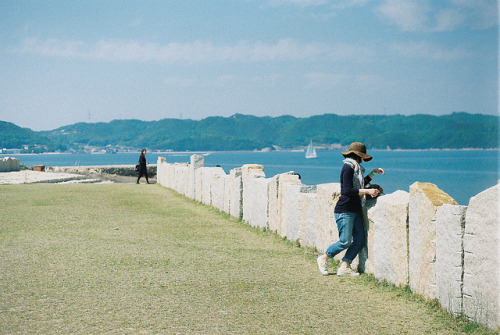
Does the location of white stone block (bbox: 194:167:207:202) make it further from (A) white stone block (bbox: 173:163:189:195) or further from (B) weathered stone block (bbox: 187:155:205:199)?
(A) white stone block (bbox: 173:163:189:195)

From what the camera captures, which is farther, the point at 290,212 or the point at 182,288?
the point at 290,212

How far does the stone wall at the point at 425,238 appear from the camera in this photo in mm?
4656

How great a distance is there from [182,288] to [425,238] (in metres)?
2.87

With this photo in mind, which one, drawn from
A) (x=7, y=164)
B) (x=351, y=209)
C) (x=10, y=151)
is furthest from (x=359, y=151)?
(x=10, y=151)

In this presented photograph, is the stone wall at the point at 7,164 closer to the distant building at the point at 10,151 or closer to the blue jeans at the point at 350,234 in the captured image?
the blue jeans at the point at 350,234

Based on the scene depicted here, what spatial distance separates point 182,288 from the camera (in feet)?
21.1

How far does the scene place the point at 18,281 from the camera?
6660 mm

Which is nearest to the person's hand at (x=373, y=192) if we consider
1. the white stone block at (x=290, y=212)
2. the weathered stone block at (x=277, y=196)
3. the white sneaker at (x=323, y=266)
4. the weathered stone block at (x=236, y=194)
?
the white sneaker at (x=323, y=266)

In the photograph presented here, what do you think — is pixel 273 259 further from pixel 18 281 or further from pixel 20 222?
pixel 20 222

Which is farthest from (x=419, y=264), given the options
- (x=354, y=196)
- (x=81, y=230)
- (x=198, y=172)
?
(x=198, y=172)

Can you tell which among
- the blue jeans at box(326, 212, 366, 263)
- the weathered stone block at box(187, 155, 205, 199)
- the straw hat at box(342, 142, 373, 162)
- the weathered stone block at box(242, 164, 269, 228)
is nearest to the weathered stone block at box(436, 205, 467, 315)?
the blue jeans at box(326, 212, 366, 263)

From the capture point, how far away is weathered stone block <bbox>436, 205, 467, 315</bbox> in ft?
16.4

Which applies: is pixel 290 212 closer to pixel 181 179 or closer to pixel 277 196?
pixel 277 196

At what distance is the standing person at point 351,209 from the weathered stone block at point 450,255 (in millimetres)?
1465
